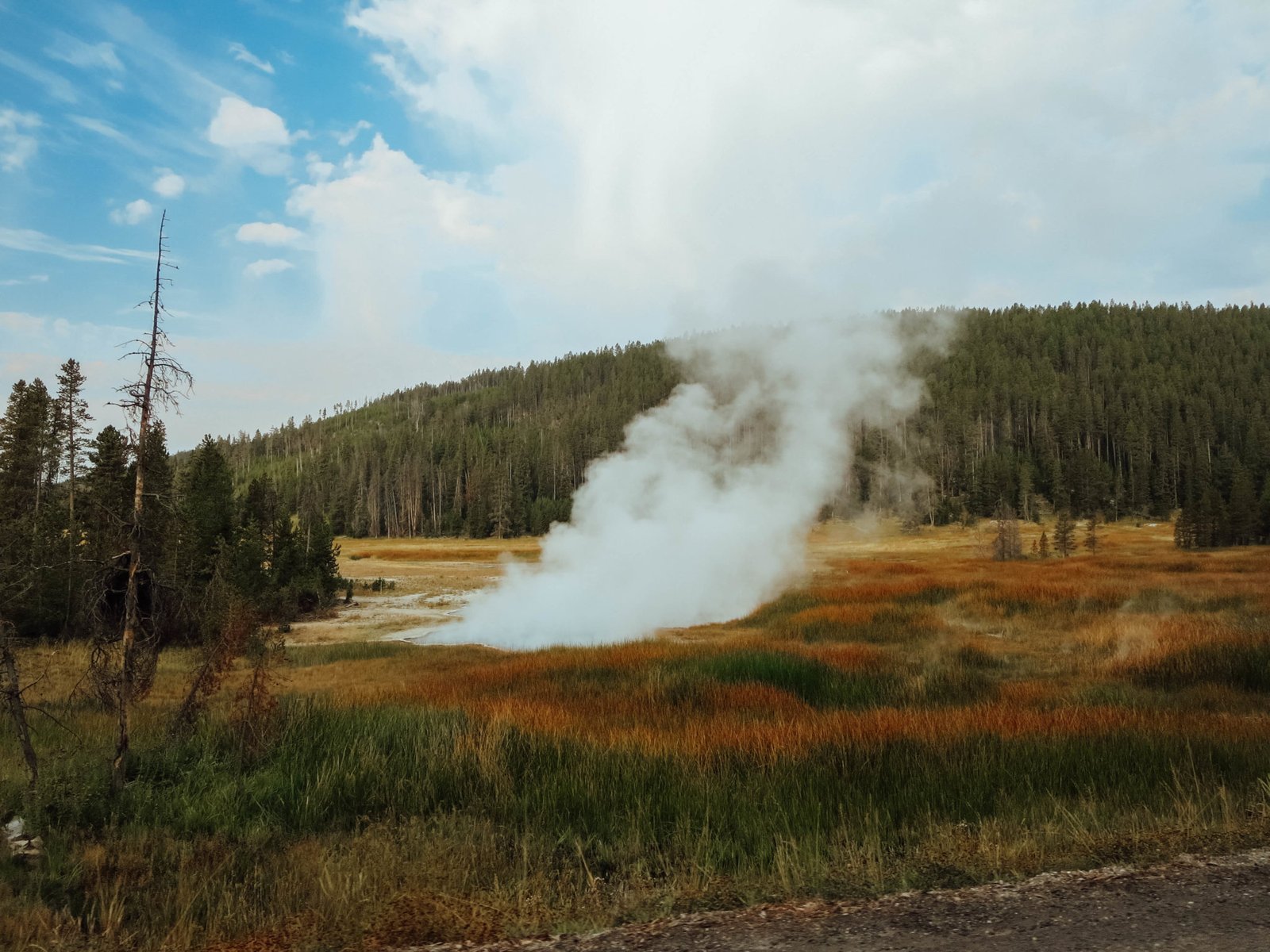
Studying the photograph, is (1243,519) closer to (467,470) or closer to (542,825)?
(542,825)

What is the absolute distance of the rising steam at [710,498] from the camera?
1177 inches

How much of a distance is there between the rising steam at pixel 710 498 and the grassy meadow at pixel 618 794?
45.6ft

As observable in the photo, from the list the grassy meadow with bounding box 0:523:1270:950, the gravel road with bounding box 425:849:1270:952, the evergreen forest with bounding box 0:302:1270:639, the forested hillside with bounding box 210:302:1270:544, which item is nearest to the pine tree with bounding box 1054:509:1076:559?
the evergreen forest with bounding box 0:302:1270:639

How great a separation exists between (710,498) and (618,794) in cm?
2736

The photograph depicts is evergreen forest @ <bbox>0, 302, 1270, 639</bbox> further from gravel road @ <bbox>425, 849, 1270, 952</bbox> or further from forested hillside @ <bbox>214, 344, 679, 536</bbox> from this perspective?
gravel road @ <bbox>425, 849, 1270, 952</bbox>

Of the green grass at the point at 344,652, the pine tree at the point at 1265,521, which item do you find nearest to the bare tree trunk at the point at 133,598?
the green grass at the point at 344,652

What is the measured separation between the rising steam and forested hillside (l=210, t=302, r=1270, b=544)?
158 ft

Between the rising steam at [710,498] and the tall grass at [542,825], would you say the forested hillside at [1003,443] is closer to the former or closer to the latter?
the rising steam at [710,498]

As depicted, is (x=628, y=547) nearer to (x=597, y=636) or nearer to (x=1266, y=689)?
(x=597, y=636)

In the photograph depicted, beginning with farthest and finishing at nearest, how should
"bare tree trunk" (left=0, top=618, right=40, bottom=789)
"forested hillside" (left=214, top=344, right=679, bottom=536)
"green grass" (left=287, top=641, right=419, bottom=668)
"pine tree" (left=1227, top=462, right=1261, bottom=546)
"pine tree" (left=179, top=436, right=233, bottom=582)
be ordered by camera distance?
1. "forested hillside" (left=214, top=344, right=679, bottom=536)
2. "pine tree" (left=1227, top=462, right=1261, bottom=546)
3. "pine tree" (left=179, top=436, right=233, bottom=582)
4. "green grass" (left=287, top=641, right=419, bottom=668)
5. "bare tree trunk" (left=0, top=618, right=40, bottom=789)

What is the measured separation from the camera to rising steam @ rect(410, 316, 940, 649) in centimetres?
2991

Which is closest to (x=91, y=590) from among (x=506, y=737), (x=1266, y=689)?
(x=506, y=737)

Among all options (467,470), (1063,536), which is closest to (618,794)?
(1063,536)

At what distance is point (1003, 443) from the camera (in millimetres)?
123000
